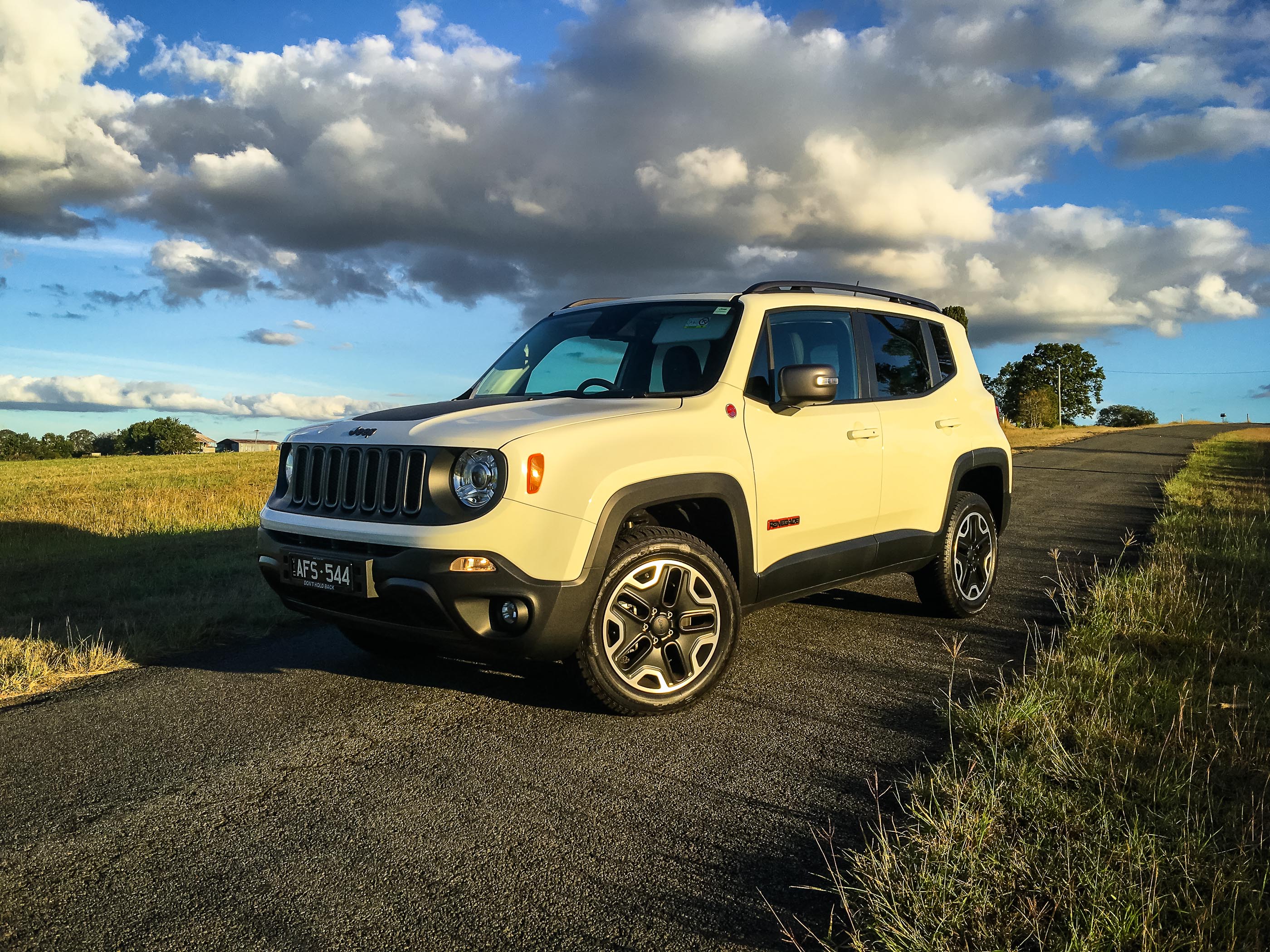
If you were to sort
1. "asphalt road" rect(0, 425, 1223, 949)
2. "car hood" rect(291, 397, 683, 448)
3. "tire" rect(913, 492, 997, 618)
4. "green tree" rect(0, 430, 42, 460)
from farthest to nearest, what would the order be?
"green tree" rect(0, 430, 42, 460) → "tire" rect(913, 492, 997, 618) → "car hood" rect(291, 397, 683, 448) → "asphalt road" rect(0, 425, 1223, 949)

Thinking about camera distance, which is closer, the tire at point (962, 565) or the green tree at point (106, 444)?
the tire at point (962, 565)

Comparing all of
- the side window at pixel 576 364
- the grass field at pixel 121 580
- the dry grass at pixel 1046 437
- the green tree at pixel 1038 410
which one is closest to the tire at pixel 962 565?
the side window at pixel 576 364

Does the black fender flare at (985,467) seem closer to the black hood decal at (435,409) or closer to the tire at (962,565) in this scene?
the tire at (962,565)

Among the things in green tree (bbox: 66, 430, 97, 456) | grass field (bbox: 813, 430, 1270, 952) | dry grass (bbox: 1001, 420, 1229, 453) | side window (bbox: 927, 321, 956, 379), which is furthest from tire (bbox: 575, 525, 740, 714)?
green tree (bbox: 66, 430, 97, 456)

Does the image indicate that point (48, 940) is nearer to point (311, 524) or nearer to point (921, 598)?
point (311, 524)

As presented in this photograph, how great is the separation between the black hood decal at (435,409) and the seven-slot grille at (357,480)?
0.90 feet

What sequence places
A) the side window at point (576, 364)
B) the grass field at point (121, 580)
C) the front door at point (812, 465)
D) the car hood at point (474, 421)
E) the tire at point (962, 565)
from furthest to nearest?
the tire at point (962, 565)
the grass field at point (121, 580)
the side window at point (576, 364)
the front door at point (812, 465)
the car hood at point (474, 421)

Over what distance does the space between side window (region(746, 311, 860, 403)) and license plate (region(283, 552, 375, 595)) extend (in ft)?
6.81

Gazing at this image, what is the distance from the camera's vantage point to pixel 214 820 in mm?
3211

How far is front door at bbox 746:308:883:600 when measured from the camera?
15.3 feet

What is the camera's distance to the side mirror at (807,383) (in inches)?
177

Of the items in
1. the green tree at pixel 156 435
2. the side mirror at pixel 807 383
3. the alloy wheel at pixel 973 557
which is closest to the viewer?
the side mirror at pixel 807 383

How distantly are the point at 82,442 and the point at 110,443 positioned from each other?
3.16 m

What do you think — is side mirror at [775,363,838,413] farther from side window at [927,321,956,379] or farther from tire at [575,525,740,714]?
side window at [927,321,956,379]
